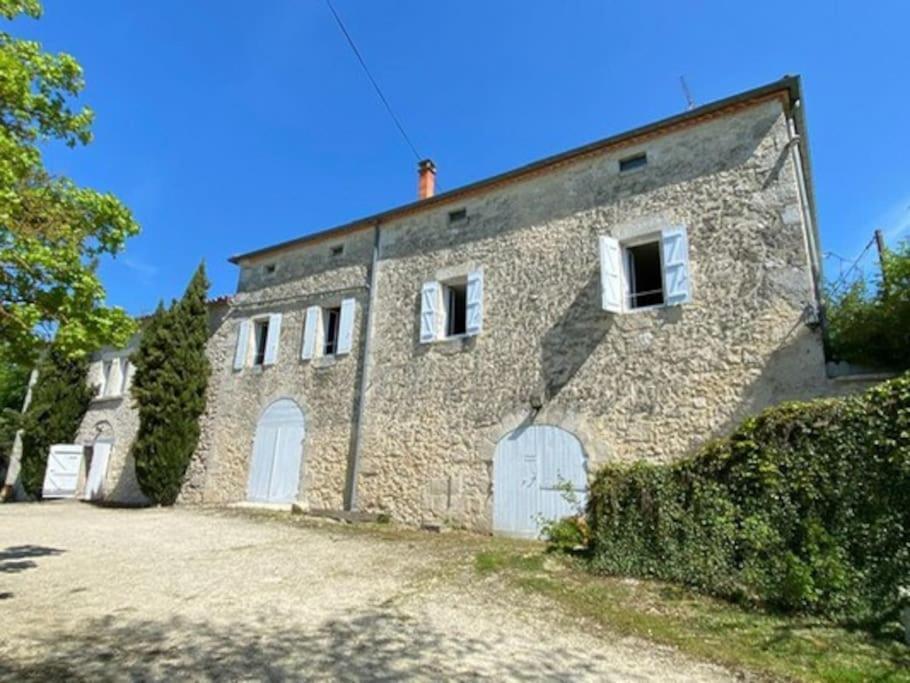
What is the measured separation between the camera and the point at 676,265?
841 centimetres

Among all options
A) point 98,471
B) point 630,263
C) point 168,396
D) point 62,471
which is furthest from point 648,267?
point 62,471

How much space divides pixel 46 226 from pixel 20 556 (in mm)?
4126

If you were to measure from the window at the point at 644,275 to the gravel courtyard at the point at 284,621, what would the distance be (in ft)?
15.5

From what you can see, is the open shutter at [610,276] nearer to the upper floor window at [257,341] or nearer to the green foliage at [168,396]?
the upper floor window at [257,341]

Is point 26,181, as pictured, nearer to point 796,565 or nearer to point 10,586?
point 10,586

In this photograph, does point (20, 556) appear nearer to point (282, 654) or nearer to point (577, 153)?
point (282, 654)

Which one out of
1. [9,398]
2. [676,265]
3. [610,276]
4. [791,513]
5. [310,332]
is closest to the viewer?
[791,513]

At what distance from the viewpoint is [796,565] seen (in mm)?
4719

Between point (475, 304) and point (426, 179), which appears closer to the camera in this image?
point (475, 304)

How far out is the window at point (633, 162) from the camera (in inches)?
367

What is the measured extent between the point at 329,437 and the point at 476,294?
4.16m

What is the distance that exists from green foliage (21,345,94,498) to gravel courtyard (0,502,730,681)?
384 inches

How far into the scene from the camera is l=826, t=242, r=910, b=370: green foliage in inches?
251

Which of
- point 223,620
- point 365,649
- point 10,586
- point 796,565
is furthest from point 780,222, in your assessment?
point 10,586
